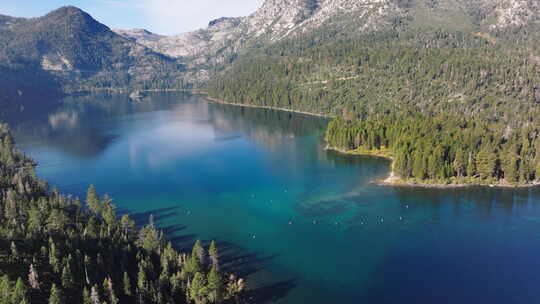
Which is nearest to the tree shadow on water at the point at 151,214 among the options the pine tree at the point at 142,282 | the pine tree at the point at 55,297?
the pine tree at the point at 142,282

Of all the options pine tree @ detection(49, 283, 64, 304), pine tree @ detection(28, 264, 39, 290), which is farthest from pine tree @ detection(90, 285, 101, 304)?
pine tree @ detection(28, 264, 39, 290)

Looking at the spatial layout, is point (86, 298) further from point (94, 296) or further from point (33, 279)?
point (33, 279)

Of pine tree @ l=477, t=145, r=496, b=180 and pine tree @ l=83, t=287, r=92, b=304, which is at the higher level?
pine tree @ l=477, t=145, r=496, b=180

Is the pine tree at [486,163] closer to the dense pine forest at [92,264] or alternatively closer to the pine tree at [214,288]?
the dense pine forest at [92,264]

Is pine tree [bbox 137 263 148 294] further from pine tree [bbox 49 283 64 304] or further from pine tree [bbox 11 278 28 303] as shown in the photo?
pine tree [bbox 11 278 28 303]

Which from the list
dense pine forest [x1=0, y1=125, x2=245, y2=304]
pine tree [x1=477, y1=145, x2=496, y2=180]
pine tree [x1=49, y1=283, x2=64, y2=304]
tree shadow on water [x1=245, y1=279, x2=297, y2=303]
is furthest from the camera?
pine tree [x1=477, y1=145, x2=496, y2=180]

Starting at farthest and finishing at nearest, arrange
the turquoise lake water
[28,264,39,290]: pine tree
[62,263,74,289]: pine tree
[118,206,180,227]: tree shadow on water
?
[118,206,180,227]: tree shadow on water, the turquoise lake water, [62,263,74,289]: pine tree, [28,264,39,290]: pine tree

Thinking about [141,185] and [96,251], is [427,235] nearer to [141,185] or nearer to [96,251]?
[96,251]

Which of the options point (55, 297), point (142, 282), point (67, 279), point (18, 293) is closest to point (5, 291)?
point (18, 293)
